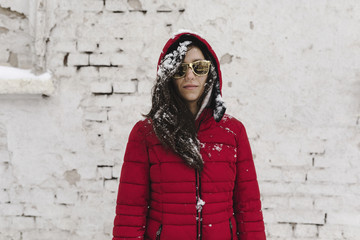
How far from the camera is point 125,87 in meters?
2.09

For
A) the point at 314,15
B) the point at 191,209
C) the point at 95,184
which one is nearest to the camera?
the point at 191,209

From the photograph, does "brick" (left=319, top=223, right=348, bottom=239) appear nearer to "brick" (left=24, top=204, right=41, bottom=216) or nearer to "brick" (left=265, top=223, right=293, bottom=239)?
"brick" (left=265, top=223, right=293, bottom=239)

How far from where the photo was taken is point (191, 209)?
3.96ft

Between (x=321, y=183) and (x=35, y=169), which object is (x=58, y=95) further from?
(x=321, y=183)

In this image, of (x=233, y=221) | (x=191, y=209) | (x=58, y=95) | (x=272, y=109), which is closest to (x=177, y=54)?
(x=191, y=209)

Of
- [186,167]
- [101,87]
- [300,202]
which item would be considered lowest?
[300,202]

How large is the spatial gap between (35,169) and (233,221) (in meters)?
1.57

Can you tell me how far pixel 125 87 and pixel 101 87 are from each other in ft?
0.58

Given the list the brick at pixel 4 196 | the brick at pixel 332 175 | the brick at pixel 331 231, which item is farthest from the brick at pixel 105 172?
the brick at pixel 331 231

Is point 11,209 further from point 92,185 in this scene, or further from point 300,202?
point 300,202

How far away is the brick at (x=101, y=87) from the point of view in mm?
2094

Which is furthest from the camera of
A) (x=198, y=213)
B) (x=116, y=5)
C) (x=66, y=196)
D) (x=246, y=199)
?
(x=66, y=196)

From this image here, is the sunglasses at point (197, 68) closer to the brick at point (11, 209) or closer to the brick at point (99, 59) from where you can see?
the brick at point (99, 59)

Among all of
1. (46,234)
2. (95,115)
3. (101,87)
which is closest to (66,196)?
(46,234)
